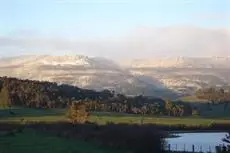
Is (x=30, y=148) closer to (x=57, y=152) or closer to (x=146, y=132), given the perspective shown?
(x=57, y=152)

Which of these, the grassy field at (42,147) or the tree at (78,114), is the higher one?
the tree at (78,114)

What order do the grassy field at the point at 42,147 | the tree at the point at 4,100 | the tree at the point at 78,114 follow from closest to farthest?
1. the grassy field at the point at 42,147
2. the tree at the point at 78,114
3. the tree at the point at 4,100

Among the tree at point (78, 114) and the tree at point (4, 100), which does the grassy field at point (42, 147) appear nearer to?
the tree at point (78, 114)

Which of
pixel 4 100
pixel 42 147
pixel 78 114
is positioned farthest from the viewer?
pixel 4 100

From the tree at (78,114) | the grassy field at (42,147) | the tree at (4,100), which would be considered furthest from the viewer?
the tree at (4,100)

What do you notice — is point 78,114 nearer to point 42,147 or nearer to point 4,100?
point 4,100

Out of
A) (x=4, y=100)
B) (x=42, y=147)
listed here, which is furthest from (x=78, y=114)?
(x=42, y=147)

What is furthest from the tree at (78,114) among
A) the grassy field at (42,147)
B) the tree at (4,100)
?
the grassy field at (42,147)

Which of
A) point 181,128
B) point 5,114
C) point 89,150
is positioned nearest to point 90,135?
point 89,150

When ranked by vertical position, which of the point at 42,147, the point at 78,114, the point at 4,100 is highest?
the point at 4,100

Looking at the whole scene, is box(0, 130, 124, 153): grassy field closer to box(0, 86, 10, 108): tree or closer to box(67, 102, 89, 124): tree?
box(67, 102, 89, 124): tree

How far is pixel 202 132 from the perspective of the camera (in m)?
144

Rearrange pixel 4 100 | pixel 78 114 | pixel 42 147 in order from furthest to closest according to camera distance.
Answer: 1. pixel 4 100
2. pixel 78 114
3. pixel 42 147

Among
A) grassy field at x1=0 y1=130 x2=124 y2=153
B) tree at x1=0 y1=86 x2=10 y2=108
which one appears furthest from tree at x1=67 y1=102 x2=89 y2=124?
grassy field at x1=0 y1=130 x2=124 y2=153
